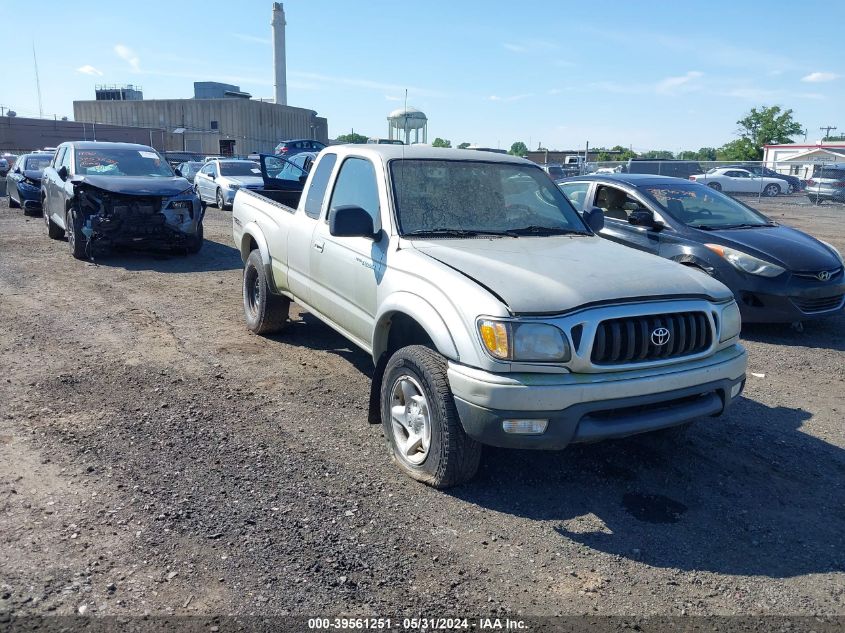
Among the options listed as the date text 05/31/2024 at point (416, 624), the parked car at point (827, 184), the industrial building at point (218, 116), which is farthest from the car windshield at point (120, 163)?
the industrial building at point (218, 116)

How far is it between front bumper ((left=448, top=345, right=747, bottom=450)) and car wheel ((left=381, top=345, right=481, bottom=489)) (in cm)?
14

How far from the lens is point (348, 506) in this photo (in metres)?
3.79

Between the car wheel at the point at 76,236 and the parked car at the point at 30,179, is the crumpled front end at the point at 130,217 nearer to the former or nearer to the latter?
the car wheel at the point at 76,236

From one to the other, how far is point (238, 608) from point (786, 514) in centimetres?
292

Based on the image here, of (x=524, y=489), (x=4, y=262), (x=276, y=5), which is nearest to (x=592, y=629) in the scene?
(x=524, y=489)

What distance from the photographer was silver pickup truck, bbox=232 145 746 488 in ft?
11.5

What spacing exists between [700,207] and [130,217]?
26.5 feet

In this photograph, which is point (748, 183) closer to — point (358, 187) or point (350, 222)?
point (358, 187)

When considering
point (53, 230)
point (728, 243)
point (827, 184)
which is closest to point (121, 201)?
point (53, 230)

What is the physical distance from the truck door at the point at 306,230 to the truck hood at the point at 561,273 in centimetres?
151

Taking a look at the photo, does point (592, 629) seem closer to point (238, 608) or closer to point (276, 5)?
point (238, 608)

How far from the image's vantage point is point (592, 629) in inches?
113

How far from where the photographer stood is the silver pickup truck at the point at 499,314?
11.5 feet

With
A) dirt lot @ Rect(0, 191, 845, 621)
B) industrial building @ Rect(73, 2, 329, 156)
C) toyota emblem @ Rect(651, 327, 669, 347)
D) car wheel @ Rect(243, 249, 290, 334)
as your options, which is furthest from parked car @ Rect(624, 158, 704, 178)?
industrial building @ Rect(73, 2, 329, 156)
